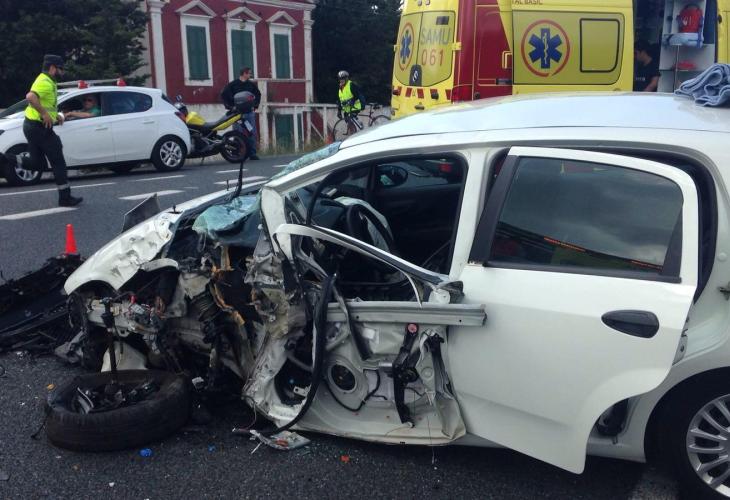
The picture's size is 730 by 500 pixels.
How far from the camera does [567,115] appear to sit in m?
2.99

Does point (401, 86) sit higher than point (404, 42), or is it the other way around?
point (404, 42)

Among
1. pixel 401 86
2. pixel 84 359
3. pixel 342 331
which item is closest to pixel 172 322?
pixel 84 359

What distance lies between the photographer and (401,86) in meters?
9.32

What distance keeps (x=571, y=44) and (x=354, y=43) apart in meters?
28.8

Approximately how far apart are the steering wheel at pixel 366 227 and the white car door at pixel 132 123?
31.0ft

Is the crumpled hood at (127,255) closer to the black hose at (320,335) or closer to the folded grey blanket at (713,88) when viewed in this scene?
the black hose at (320,335)

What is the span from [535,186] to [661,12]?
831 centimetres

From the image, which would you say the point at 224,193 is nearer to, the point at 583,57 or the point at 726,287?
the point at 726,287

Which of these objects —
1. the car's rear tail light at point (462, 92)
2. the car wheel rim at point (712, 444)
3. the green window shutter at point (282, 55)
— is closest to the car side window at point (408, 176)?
the car wheel rim at point (712, 444)

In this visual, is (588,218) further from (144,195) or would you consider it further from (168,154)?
(168,154)

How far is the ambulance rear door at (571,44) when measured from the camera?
8086 mm

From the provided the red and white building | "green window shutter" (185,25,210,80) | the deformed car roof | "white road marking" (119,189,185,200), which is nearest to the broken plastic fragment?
the deformed car roof

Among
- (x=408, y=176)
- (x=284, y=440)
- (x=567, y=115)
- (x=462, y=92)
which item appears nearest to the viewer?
(x=567, y=115)

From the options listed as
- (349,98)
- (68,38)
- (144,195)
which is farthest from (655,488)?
(68,38)
